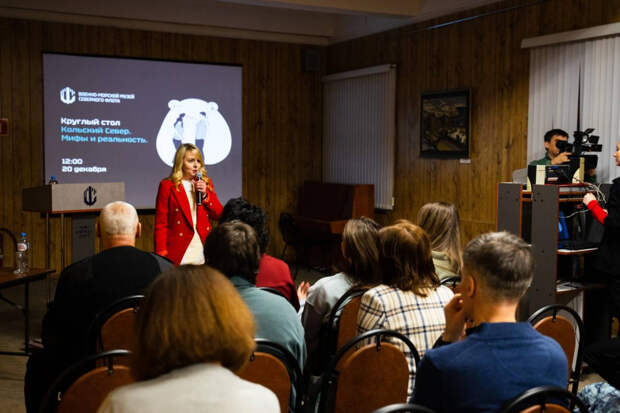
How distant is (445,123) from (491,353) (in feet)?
18.6

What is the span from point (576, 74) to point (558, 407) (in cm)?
468

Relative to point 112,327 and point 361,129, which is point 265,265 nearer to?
point 112,327

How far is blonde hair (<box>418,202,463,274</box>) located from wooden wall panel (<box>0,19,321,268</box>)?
5.19m

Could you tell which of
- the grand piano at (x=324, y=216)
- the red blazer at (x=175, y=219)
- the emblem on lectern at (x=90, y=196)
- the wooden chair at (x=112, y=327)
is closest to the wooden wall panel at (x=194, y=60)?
the grand piano at (x=324, y=216)

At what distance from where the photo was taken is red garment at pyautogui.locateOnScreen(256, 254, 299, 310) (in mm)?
3088

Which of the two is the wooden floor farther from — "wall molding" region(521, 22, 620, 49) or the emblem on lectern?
"wall molding" region(521, 22, 620, 49)

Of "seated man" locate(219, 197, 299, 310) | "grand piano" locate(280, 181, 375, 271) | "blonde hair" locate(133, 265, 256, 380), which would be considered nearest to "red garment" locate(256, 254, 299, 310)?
"seated man" locate(219, 197, 299, 310)

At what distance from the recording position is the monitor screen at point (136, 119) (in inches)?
292

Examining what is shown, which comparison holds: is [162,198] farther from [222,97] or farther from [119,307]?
[222,97]

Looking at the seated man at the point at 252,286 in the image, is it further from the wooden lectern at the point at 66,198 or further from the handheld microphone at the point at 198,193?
the wooden lectern at the point at 66,198

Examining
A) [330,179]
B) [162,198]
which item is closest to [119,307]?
[162,198]

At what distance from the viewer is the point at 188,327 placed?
1.28 meters

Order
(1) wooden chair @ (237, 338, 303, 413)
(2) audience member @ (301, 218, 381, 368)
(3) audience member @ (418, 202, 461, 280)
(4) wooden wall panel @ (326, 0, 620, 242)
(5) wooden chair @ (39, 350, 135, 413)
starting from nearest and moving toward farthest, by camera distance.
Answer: (5) wooden chair @ (39, 350, 135, 413) → (1) wooden chair @ (237, 338, 303, 413) → (2) audience member @ (301, 218, 381, 368) → (3) audience member @ (418, 202, 461, 280) → (4) wooden wall panel @ (326, 0, 620, 242)

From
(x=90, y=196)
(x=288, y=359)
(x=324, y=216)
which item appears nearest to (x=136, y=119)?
(x=324, y=216)
